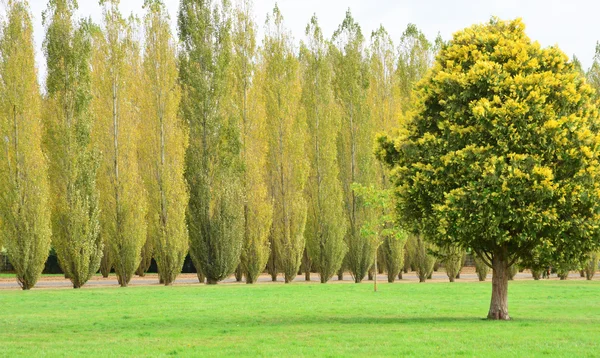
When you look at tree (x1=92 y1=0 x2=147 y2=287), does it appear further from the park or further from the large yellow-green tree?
the large yellow-green tree

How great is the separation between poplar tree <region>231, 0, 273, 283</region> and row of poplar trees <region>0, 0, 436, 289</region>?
77 millimetres

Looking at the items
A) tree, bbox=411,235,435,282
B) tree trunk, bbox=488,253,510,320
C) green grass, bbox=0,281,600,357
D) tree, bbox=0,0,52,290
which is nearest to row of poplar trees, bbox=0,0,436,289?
tree, bbox=0,0,52,290

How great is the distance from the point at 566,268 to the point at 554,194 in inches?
112

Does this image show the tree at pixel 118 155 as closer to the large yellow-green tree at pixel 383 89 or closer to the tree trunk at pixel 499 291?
A: the large yellow-green tree at pixel 383 89

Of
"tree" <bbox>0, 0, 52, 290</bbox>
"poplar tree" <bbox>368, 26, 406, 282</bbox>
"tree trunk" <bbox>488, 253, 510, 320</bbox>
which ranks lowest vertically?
"tree trunk" <bbox>488, 253, 510, 320</bbox>

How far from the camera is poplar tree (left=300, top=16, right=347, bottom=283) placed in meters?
44.1

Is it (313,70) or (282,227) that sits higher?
(313,70)

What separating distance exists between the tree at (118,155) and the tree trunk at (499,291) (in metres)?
22.5

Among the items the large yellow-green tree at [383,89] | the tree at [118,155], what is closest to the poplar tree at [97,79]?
the tree at [118,155]

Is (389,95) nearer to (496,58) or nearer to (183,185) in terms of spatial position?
(183,185)

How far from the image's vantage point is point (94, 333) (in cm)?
1756

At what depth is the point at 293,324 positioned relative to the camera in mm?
19234

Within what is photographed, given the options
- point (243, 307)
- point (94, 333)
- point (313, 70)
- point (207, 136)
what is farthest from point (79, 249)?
point (94, 333)

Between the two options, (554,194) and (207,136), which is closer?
(554,194)
